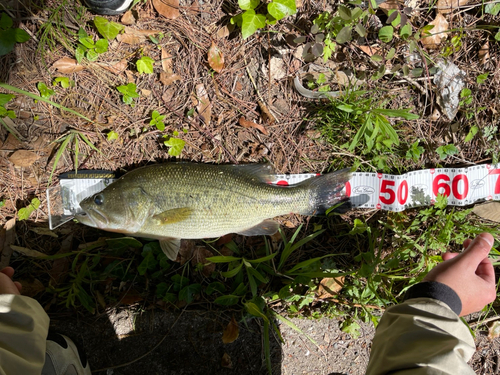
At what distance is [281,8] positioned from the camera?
3.28 m

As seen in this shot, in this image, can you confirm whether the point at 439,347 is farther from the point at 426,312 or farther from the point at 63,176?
the point at 63,176

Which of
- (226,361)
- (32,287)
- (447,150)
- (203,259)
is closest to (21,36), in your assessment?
(32,287)

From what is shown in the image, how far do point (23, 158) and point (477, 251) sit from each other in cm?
456

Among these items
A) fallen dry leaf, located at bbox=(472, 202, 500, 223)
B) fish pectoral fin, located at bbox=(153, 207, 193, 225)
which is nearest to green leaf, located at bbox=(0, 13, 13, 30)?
fish pectoral fin, located at bbox=(153, 207, 193, 225)

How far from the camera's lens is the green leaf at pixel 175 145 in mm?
3426

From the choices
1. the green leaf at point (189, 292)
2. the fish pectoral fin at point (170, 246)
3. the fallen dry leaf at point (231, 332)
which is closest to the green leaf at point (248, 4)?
the fish pectoral fin at point (170, 246)

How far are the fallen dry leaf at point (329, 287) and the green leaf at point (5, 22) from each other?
4193mm

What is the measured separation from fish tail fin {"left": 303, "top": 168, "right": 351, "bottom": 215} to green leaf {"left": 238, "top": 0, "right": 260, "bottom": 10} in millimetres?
1877

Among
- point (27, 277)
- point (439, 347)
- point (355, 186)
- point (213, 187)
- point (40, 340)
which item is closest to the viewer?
point (439, 347)

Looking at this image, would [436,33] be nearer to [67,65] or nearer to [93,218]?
[67,65]

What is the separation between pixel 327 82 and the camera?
12.0ft

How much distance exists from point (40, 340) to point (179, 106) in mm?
2471

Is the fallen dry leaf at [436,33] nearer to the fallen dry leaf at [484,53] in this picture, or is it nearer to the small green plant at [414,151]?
the fallen dry leaf at [484,53]

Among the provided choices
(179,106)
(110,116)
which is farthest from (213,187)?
(110,116)
